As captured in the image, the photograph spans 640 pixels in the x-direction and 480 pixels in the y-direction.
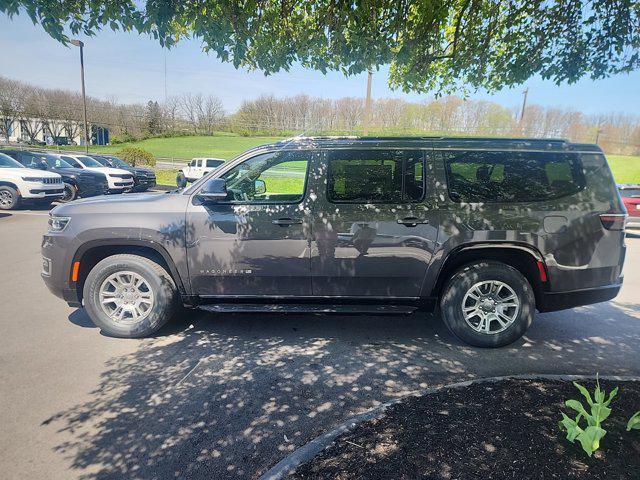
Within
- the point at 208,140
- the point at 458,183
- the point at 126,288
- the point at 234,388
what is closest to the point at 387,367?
the point at 234,388

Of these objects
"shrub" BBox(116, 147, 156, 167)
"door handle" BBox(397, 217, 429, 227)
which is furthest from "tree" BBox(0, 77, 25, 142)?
"door handle" BBox(397, 217, 429, 227)

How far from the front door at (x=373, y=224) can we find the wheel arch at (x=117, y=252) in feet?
4.84

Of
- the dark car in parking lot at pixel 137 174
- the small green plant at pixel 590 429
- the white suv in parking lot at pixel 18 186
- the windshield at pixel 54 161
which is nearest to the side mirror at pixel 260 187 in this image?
the small green plant at pixel 590 429

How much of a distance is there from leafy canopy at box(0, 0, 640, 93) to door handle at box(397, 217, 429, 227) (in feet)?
6.86

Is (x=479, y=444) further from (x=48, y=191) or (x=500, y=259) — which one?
(x=48, y=191)

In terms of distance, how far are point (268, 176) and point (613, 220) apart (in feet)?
11.6

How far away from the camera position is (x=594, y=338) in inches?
173

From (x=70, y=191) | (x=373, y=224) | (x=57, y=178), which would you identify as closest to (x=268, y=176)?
(x=373, y=224)

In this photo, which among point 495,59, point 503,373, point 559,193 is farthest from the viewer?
point 495,59

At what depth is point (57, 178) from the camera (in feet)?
44.4

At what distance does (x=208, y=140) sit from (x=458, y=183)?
6542cm

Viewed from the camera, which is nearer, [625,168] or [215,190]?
[215,190]

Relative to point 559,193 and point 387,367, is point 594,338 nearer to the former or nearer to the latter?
point 559,193

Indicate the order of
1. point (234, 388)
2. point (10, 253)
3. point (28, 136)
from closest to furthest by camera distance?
point (234, 388) → point (10, 253) → point (28, 136)
